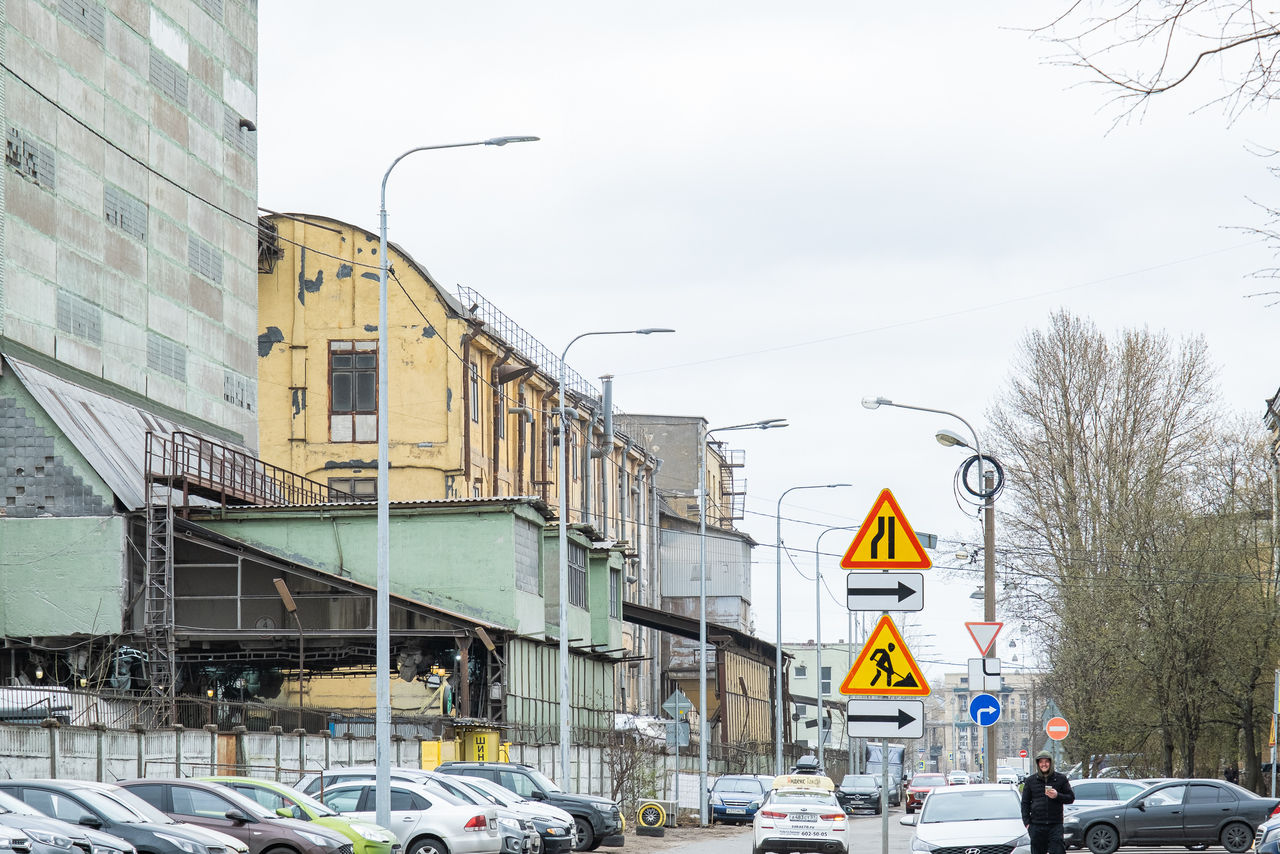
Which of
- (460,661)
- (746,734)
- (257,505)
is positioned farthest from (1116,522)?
(746,734)

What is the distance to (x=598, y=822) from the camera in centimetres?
3453

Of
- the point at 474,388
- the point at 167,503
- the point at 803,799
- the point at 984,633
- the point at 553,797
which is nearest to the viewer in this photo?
the point at 984,633

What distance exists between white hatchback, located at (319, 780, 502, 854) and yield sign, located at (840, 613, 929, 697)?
11125mm

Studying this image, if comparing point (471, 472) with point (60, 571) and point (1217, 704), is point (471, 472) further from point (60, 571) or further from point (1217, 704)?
point (1217, 704)

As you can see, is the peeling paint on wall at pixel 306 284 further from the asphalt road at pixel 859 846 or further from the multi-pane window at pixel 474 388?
the asphalt road at pixel 859 846

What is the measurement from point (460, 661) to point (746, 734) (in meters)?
43.0

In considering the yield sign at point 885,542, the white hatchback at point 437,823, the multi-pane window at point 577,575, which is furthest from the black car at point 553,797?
the yield sign at point 885,542

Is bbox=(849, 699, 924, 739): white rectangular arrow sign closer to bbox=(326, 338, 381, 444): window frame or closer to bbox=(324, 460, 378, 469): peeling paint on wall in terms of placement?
bbox=(324, 460, 378, 469): peeling paint on wall

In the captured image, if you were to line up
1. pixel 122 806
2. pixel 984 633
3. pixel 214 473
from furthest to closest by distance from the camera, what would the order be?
pixel 214 473 < pixel 984 633 < pixel 122 806

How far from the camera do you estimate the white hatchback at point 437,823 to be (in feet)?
84.0

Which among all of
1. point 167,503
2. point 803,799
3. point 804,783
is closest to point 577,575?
point 167,503

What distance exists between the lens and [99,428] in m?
45.7

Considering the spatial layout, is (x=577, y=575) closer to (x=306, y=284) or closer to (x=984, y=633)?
(x=306, y=284)

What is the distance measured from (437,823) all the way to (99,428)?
23.7 metres
